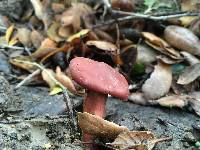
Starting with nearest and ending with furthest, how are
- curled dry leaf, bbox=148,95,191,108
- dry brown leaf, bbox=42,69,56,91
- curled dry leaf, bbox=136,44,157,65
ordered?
curled dry leaf, bbox=148,95,191,108, dry brown leaf, bbox=42,69,56,91, curled dry leaf, bbox=136,44,157,65

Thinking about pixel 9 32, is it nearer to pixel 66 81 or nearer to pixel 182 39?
pixel 66 81

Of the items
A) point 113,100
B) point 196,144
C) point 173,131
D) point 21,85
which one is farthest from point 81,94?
point 196,144

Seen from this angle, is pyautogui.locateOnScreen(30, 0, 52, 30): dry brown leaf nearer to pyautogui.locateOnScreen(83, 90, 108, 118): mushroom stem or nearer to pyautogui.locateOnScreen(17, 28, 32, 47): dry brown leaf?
pyautogui.locateOnScreen(17, 28, 32, 47): dry brown leaf

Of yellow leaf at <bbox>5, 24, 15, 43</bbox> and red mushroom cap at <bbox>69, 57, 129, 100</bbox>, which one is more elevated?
red mushroom cap at <bbox>69, 57, 129, 100</bbox>

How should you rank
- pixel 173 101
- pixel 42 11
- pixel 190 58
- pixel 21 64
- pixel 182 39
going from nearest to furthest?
pixel 173 101, pixel 190 58, pixel 182 39, pixel 21 64, pixel 42 11

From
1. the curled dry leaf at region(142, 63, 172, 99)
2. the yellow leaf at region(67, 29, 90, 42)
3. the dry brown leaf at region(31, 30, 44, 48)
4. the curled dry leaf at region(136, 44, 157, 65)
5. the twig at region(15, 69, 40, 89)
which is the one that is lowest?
the twig at region(15, 69, 40, 89)

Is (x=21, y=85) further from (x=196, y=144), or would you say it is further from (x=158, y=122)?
(x=196, y=144)

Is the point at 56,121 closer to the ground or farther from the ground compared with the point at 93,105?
closer to the ground

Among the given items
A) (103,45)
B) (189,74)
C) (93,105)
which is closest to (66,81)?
(103,45)

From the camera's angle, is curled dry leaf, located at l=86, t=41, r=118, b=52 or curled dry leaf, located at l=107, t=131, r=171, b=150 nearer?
curled dry leaf, located at l=107, t=131, r=171, b=150

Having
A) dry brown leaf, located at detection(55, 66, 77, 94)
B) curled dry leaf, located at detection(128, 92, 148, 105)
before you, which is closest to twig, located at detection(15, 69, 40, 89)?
dry brown leaf, located at detection(55, 66, 77, 94)
